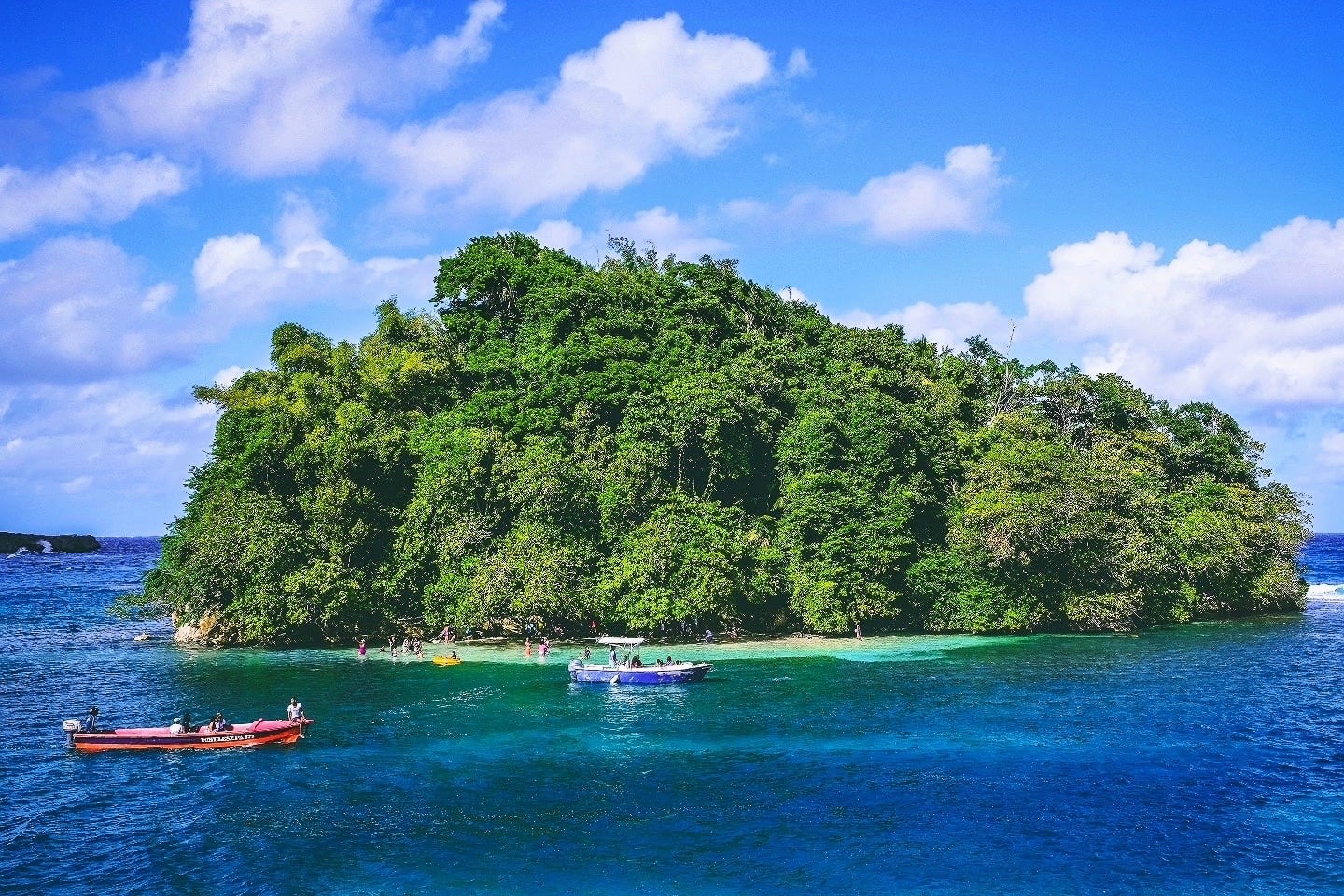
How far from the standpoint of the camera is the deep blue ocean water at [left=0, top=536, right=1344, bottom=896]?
28062mm

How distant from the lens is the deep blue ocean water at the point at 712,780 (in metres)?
28.1

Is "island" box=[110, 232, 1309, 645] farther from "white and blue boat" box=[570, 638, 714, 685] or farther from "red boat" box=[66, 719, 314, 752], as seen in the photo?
"red boat" box=[66, 719, 314, 752]

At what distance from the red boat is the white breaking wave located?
9471cm

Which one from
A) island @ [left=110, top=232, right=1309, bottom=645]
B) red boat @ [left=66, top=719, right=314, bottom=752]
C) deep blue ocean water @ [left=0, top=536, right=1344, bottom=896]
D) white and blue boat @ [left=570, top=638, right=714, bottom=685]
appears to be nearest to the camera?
deep blue ocean water @ [left=0, top=536, right=1344, bottom=896]

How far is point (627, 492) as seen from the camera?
62594 mm

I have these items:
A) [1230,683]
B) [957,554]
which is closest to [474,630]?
[957,554]

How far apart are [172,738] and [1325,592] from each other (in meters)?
110

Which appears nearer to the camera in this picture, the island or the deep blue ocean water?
the deep blue ocean water

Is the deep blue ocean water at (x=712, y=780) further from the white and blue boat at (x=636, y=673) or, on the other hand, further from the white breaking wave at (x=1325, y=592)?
the white breaking wave at (x=1325, y=592)

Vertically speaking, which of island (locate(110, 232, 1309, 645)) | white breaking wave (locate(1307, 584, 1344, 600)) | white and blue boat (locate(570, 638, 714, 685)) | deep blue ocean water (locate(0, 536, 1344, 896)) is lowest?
deep blue ocean water (locate(0, 536, 1344, 896))

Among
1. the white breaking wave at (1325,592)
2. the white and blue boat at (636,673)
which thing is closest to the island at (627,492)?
the white and blue boat at (636,673)

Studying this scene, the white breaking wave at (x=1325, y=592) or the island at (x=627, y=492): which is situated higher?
the island at (x=627, y=492)

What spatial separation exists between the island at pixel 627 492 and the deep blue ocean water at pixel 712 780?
19.8 ft

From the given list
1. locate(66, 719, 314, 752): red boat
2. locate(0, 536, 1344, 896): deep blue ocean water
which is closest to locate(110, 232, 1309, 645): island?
locate(0, 536, 1344, 896): deep blue ocean water
